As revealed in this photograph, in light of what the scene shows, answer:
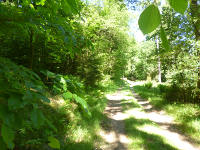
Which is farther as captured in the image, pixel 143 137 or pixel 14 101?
pixel 143 137

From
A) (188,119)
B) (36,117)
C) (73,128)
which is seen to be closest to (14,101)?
(36,117)

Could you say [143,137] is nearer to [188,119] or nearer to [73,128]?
[73,128]

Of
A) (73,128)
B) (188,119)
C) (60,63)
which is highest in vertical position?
(60,63)

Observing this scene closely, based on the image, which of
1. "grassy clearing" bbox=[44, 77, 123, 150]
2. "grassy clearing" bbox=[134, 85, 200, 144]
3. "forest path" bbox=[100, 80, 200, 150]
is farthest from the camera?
"grassy clearing" bbox=[134, 85, 200, 144]

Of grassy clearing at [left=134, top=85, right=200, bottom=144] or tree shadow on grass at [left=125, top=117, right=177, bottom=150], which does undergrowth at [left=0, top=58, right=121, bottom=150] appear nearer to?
tree shadow on grass at [left=125, top=117, right=177, bottom=150]

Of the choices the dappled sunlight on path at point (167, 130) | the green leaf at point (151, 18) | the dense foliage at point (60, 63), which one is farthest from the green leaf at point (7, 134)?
the dappled sunlight on path at point (167, 130)

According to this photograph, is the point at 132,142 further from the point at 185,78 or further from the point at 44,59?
the point at 185,78

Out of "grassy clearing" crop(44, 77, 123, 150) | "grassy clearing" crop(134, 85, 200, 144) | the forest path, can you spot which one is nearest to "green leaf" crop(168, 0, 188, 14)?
"grassy clearing" crop(44, 77, 123, 150)

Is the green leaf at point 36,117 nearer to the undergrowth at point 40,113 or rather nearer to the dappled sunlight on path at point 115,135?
the undergrowth at point 40,113

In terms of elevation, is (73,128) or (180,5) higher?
(180,5)

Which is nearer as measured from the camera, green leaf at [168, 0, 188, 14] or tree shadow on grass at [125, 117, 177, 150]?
green leaf at [168, 0, 188, 14]

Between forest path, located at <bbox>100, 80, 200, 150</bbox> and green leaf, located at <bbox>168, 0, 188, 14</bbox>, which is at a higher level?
green leaf, located at <bbox>168, 0, 188, 14</bbox>

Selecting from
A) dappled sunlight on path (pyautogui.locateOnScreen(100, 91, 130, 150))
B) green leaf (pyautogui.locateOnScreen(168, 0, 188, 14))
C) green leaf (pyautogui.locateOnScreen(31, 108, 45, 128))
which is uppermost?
green leaf (pyautogui.locateOnScreen(168, 0, 188, 14))

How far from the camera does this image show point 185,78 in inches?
259
